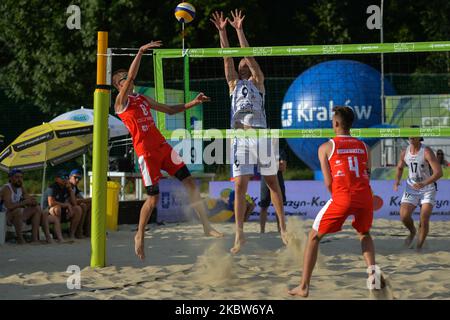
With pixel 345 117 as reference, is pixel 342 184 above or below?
below

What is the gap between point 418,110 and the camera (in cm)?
1469

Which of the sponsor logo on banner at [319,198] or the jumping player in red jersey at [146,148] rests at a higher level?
the jumping player in red jersey at [146,148]

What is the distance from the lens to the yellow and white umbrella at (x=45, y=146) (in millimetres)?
9688

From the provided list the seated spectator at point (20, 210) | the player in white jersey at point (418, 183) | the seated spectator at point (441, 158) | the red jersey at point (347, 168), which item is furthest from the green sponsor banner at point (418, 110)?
the red jersey at point (347, 168)

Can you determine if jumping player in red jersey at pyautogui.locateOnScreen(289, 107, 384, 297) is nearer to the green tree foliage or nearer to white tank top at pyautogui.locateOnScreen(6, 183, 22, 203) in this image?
white tank top at pyautogui.locateOnScreen(6, 183, 22, 203)

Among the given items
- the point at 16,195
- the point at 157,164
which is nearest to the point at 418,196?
the point at 157,164

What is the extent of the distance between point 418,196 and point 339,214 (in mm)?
3507

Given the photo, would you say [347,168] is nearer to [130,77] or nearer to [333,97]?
[130,77]

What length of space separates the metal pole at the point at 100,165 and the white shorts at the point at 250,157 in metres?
1.21

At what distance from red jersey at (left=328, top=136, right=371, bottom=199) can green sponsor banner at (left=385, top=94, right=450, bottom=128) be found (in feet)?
32.8

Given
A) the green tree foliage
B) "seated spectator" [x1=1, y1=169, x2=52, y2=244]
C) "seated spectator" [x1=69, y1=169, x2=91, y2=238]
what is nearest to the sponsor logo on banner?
"seated spectator" [x1=69, y1=169, x2=91, y2=238]

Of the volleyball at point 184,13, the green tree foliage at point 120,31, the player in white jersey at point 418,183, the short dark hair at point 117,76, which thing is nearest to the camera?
the short dark hair at point 117,76

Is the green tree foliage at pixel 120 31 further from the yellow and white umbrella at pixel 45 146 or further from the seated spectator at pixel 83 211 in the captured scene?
the seated spectator at pixel 83 211

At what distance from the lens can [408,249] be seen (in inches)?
311
